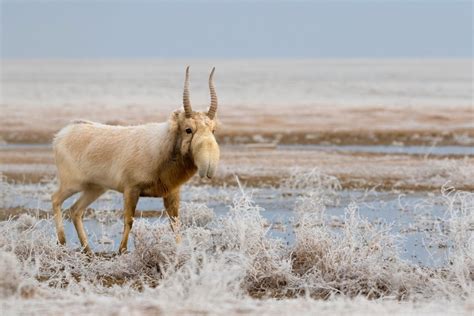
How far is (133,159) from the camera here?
11.9 m

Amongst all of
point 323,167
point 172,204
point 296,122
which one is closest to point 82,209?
point 172,204

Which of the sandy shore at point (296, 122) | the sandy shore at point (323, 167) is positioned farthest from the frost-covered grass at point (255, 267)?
the sandy shore at point (296, 122)

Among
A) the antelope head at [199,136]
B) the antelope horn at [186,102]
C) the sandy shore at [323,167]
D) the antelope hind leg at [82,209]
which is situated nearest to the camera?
the antelope head at [199,136]

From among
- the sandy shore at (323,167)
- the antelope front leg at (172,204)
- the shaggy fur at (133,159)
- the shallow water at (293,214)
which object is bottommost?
the sandy shore at (323,167)

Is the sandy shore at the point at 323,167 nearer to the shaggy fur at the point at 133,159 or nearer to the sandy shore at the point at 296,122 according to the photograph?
the sandy shore at the point at 296,122

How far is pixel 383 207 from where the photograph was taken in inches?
680

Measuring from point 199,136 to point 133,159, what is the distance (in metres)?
1.22

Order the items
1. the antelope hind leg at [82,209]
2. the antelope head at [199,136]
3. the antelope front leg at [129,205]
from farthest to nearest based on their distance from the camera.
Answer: the antelope hind leg at [82,209]
the antelope front leg at [129,205]
the antelope head at [199,136]

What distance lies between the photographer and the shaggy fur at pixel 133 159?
11195 mm

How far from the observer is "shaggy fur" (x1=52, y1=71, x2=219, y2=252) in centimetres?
1120

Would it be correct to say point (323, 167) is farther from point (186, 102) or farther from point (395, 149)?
point (186, 102)

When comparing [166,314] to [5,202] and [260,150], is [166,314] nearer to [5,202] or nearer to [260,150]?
[5,202]

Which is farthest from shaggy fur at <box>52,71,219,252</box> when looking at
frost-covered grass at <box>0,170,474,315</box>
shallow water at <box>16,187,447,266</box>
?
shallow water at <box>16,187,447,266</box>

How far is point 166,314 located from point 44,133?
27.6 m
